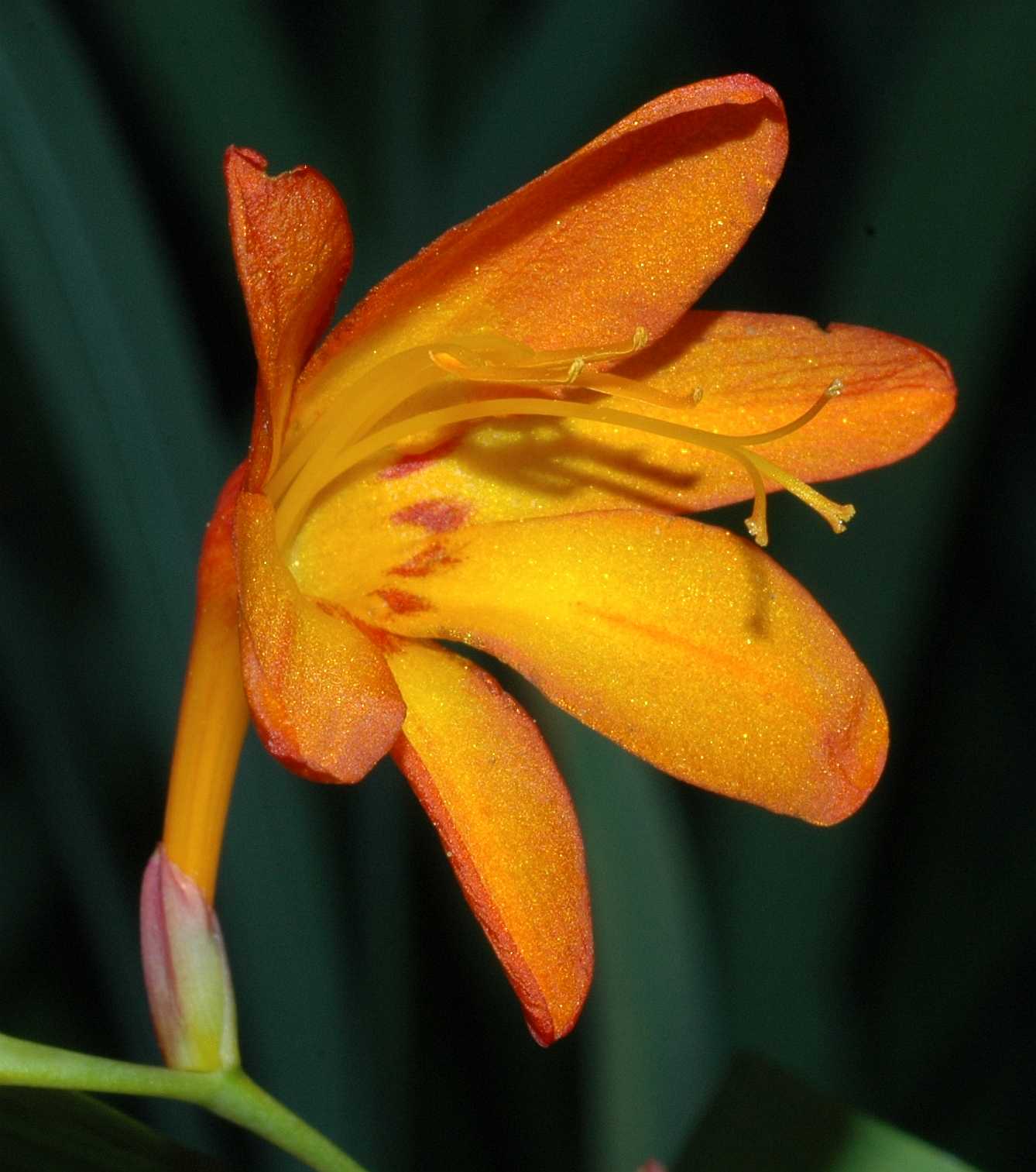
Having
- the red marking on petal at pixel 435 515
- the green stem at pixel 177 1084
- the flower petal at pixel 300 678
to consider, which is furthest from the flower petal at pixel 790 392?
the green stem at pixel 177 1084

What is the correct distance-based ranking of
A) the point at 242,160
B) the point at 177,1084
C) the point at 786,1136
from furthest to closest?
the point at 786,1136
the point at 177,1084
the point at 242,160

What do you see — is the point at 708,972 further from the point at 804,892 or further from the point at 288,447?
the point at 288,447

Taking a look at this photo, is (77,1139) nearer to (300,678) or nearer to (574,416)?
(300,678)

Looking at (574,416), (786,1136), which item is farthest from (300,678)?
(786,1136)

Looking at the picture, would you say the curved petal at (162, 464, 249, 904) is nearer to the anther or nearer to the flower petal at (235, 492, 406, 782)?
the flower petal at (235, 492, 406, 782)

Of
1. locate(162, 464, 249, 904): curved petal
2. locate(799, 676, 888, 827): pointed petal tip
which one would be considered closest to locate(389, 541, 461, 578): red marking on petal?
locate(162, 464, 249, 904): curved petal

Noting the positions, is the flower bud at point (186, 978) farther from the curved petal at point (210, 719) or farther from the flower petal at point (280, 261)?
the flower petal at point (280, 261)
